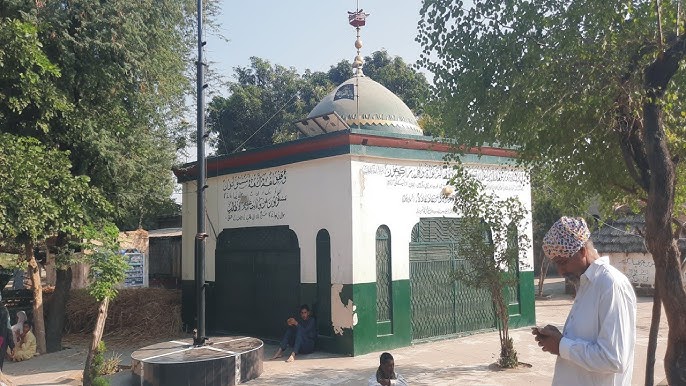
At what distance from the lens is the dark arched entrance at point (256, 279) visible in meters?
12.3

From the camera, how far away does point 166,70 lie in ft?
42.4

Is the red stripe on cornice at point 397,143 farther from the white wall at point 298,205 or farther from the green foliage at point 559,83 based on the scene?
the green foliage at point 559,83

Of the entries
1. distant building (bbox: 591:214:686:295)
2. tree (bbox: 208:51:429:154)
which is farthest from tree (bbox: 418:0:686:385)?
tree (bbox: 208:51:429:154)

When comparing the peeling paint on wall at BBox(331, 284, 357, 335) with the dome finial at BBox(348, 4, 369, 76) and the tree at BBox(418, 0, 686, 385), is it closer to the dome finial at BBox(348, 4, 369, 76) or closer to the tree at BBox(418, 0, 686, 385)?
the tree at BBox(418, 0, 686, 385)

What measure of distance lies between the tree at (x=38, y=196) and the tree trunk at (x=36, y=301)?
2cm

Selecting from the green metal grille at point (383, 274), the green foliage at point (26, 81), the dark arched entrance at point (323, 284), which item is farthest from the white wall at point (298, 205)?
the green foliage at point (26, 81)

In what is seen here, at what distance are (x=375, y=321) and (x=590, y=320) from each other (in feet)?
27.6

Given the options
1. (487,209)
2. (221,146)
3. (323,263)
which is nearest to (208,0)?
(323,263)

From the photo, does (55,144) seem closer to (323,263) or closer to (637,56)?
(323,263)

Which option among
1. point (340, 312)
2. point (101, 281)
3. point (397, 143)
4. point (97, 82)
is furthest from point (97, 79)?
point (340, 312)

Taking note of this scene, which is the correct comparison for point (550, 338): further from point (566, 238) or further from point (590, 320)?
point (566, 238)

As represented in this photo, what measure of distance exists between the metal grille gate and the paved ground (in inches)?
12.9

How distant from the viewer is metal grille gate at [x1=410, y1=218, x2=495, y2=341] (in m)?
12.0

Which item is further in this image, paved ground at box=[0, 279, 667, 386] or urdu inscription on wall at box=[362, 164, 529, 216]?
urdu inscription on wall at box=[362, 164, 529, 216]
